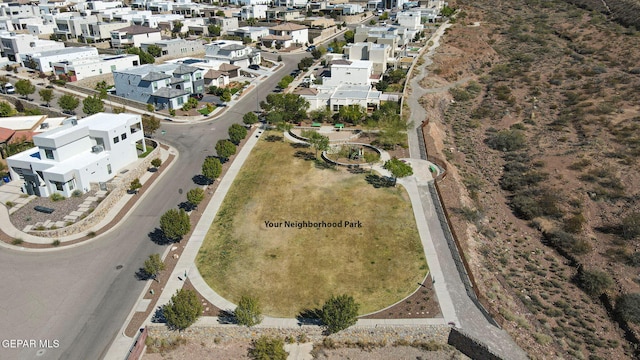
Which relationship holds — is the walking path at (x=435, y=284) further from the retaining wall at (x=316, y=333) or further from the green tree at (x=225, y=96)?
the green tree at (x=225, y=96)

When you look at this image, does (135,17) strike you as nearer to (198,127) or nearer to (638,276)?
(198,127)

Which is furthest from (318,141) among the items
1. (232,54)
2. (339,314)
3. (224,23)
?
(224,23)

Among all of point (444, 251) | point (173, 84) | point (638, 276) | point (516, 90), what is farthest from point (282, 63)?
point (638, 276)

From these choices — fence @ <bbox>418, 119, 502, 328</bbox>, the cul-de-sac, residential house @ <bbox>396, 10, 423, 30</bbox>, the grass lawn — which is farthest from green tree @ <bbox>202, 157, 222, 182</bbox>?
residential house @ <bbox>396, 10, 423, 30</bbox>

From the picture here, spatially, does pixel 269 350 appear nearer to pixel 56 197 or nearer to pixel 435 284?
pixel 435 284

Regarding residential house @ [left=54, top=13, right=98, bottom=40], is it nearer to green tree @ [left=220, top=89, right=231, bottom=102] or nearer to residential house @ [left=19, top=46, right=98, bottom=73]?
residential house @ [left=19, top=46, right=98, bottom=73]
